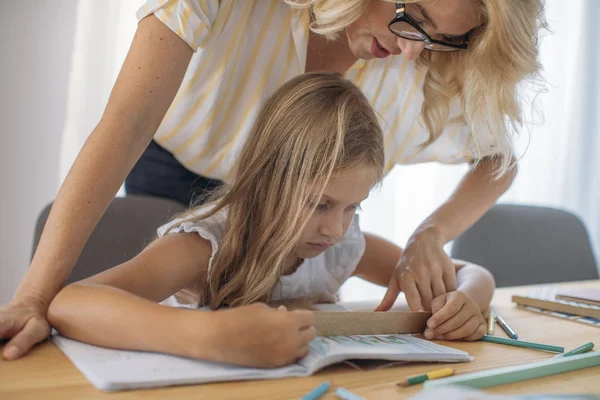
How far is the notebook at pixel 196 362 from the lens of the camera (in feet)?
2.02

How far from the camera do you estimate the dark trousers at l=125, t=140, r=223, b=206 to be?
1.34m

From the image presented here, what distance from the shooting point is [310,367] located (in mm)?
677

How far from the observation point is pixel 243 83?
1.21 m

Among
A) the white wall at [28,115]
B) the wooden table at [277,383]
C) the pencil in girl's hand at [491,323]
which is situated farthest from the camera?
the white wall at [28,115]

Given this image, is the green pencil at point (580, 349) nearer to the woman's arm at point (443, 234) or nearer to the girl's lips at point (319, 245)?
the woman's arm at point (443, 234)

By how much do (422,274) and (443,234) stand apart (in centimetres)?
15

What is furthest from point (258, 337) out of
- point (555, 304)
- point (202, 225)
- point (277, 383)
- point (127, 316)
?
point (555, 304)

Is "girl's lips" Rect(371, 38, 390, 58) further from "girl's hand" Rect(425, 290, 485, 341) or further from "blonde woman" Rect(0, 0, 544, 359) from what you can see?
"girl's hand" Rect(425, 290, 485, 341)

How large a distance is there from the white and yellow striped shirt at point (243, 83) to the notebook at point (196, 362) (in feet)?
1.70

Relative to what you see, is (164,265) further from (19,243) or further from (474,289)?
(19,243)

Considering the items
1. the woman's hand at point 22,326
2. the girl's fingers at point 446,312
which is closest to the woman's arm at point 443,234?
the girl's fingers at point 446,312

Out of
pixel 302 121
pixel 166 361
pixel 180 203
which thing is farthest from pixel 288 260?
pixel 166 361

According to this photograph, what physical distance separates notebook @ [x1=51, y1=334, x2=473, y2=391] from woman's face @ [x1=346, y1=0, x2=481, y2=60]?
0.47 metres

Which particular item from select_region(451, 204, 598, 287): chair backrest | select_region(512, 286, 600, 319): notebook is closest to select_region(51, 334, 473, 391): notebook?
select_region(512, 286, 600, 319): notebook
